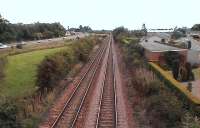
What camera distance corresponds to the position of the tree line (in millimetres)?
91656

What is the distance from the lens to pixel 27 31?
116750mm

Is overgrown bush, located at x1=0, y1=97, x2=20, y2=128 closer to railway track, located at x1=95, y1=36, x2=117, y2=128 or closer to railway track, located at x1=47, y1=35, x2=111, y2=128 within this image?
railway track, located at x1=47, y1=35, x2=111, y2=128

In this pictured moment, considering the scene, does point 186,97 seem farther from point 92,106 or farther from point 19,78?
point 19,78

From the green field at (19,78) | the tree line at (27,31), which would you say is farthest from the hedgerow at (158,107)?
the tree line at (27,31)

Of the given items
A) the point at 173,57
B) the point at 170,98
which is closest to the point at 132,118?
→ the point at 170,98

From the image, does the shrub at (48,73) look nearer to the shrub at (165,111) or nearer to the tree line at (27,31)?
the shrub at (165,111)

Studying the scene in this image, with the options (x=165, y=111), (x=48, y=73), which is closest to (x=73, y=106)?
(x=48, y=73)

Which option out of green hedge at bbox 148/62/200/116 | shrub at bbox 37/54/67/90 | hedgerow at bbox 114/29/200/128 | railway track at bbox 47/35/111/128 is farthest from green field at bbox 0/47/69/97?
green hedge at bbox 148/62/200/116

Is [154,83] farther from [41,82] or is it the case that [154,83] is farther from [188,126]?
[188,126]

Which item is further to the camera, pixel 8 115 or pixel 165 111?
pixel 165 111

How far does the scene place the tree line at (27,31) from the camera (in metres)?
91.7

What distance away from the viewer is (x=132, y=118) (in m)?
24.2

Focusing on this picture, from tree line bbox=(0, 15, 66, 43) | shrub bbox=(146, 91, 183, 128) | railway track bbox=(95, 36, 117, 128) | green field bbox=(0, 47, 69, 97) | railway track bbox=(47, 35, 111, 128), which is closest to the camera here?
shrub bbox=(146, 91, 183, 128)

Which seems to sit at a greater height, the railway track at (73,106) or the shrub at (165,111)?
the shrub at (165,111)
